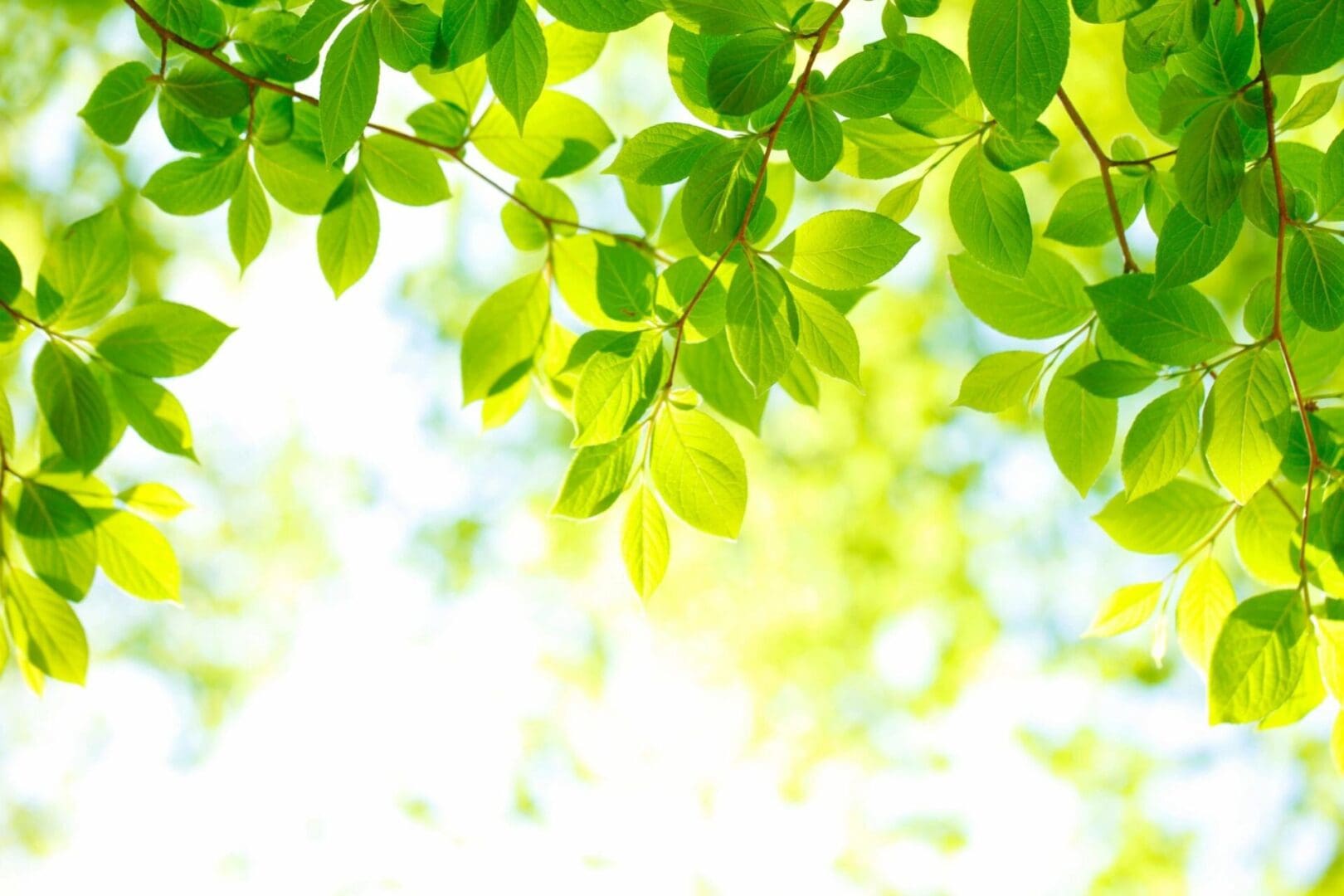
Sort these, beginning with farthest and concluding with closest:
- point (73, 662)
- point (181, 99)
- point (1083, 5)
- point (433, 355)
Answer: point (433, 355) → point (73, 662) → point (181, 99) → point (1083, 5)

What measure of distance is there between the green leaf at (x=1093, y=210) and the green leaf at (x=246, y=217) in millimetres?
575

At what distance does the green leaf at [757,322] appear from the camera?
579mm

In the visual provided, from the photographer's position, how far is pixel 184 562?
4.56 meters

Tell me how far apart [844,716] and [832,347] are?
4354 mm

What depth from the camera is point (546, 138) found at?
77cm

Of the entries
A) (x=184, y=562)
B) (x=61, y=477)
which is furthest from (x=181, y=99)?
(x=184, y=562)

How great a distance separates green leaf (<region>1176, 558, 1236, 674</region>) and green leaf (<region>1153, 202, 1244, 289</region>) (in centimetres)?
31

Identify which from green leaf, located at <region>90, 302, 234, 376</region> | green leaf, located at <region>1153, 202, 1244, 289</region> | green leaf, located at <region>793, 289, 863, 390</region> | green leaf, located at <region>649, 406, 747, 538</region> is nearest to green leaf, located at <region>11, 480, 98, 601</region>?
green leaf, located at <region>90, 302, 234, 376</region>

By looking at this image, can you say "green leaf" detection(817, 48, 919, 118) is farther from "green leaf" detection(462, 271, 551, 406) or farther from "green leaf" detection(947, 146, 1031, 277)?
"green leaf" detection(462, 271, 551, 406)

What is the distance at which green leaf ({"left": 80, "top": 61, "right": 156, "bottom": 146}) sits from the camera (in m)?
0.66

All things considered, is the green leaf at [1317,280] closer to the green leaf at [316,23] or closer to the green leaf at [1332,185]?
the green leaf at [1332,185]

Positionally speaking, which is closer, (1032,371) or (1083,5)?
(1083,5)

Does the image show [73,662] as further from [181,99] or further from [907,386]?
[907,386]

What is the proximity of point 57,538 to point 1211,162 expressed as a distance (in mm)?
826
